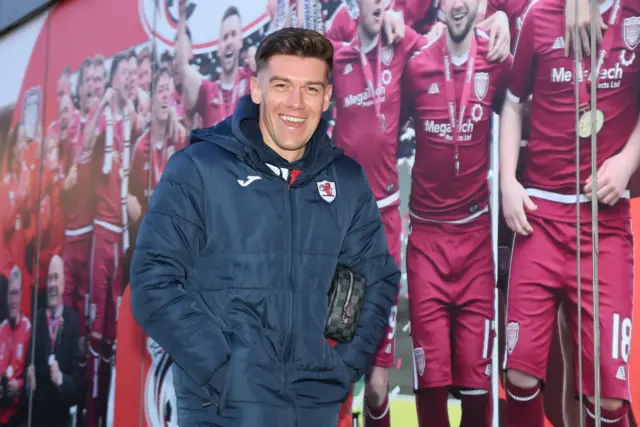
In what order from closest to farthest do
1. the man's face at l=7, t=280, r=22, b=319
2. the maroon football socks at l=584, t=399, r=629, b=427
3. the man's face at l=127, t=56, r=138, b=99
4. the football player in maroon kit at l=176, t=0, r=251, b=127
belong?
the maroon football socks at l=584, t=399, r=629, b=427, the football player in maroon kit at l=176, t=0, r=251, b=127, the man's face at l=127, t=56, r=138, b=99, the man's face at l=7, t=280, r=22, b=319

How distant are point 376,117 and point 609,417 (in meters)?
1.32

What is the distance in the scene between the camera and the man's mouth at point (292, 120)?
6.68ft

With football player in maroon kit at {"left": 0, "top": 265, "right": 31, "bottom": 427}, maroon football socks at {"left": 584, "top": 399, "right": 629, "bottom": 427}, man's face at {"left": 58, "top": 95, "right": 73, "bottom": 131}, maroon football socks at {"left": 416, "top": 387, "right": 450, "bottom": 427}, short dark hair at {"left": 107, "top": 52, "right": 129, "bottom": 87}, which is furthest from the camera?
football player in maroon kit at {"left": 0, "top": 265, "right": 31, "bottom": 427}

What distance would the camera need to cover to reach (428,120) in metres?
2.91

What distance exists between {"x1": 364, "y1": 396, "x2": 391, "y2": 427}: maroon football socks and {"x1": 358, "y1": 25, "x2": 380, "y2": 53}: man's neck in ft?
4.14

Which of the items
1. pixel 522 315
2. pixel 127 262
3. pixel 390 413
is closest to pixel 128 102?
pixel 127 262

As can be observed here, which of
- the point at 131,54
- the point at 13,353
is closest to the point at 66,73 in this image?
the point at 131,54

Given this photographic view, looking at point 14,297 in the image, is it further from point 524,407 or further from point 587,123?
point 587,123

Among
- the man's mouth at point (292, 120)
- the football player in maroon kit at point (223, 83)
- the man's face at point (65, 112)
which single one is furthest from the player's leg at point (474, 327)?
the man's face at point (65, 112)

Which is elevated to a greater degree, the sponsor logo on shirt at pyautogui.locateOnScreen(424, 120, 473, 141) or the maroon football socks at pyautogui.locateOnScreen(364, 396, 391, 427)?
the sponsor logo on shirt at pyautogui.locateOnScreen(424, 120, 473, 141)

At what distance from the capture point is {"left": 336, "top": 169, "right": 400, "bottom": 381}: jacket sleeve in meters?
2.02

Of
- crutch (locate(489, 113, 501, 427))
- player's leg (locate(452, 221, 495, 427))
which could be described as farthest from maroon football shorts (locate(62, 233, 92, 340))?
→ crutch (locate(489, 113, 501, 427))

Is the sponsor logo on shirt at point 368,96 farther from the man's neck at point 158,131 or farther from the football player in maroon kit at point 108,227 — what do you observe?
the football player in maroon kit at point 108,227

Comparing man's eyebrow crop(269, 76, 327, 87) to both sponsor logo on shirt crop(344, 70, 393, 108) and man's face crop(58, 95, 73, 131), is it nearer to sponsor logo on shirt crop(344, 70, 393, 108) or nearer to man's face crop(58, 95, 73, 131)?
sponsor logo on shirt crop(344, 70, 393, 108)
